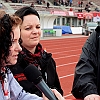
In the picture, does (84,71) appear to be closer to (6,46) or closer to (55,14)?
(6,46)

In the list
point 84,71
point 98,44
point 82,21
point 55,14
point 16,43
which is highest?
point 16,43

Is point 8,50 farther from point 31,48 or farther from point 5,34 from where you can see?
point 31,48

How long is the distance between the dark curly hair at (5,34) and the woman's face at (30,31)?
2.43 ft

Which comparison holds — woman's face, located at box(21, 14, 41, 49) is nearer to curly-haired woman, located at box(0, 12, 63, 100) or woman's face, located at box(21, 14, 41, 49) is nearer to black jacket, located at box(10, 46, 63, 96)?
black jacket, located at box(10, 46, 63, 96)

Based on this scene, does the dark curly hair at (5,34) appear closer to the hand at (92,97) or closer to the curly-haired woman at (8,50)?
the curly-haired woman at (8,50)

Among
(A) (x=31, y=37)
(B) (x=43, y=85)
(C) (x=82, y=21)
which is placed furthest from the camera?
(C) (x=82, y=21)

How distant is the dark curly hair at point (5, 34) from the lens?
1472 mm

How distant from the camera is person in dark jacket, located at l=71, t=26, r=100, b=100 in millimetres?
2088

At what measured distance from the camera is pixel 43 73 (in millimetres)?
2348

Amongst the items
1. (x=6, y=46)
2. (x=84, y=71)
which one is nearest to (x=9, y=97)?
(x=6, y=46)

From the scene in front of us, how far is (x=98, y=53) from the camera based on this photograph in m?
2.21

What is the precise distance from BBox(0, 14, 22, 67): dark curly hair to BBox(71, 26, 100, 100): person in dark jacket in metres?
0.79

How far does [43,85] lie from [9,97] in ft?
1.10

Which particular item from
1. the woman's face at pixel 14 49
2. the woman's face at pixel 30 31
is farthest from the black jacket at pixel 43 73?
the woman's face at pixel 14 49
